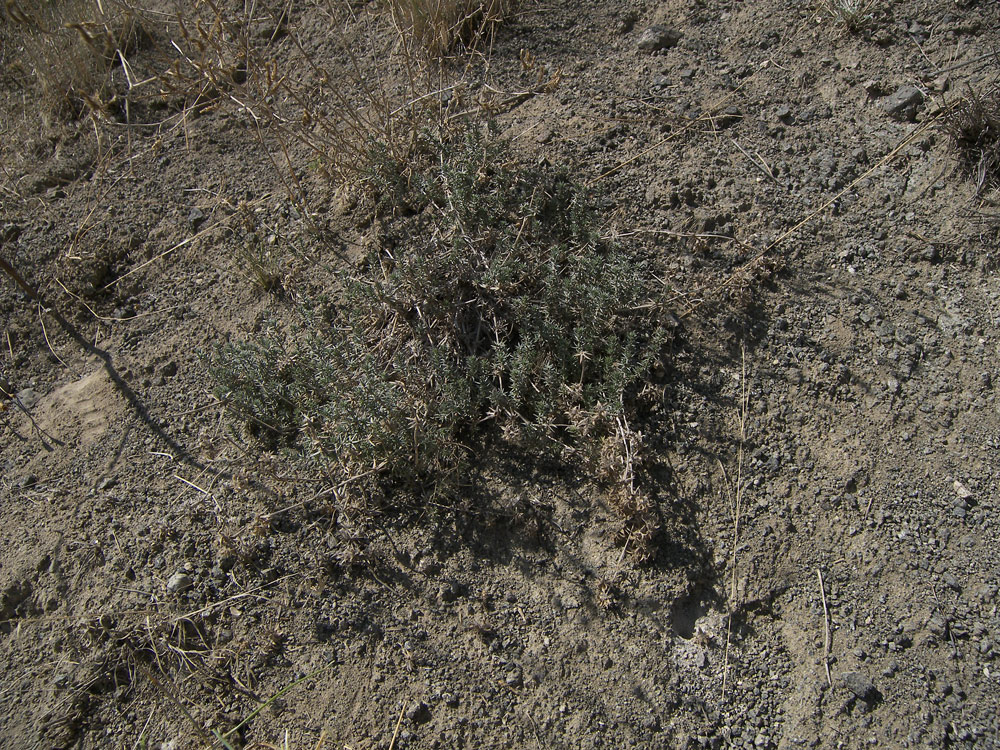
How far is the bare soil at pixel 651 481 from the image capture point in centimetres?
246

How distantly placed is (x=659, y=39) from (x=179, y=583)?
10.8 ft

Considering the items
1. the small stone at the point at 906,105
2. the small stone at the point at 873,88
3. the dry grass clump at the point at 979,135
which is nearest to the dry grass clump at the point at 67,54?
the small stone at the point at 873,88

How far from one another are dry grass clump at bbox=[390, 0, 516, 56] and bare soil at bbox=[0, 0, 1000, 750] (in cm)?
38

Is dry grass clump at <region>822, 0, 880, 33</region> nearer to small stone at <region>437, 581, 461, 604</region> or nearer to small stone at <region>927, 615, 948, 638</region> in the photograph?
small stone at <region>927, 615, 948, 638</region>

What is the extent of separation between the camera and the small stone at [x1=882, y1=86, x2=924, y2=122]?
332 cm

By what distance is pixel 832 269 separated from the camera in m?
3.08

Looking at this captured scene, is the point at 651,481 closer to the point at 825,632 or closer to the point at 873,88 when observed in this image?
the point at 825,632

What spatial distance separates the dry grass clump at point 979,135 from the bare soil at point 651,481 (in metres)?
0.05

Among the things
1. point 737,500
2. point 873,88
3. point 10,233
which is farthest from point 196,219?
point 873,88

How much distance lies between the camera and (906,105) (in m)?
3.33

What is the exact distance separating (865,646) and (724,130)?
7.40 feet

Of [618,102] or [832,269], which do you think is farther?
[618,102]

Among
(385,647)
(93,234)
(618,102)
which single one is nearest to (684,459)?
(385,647)

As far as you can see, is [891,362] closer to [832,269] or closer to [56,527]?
[832,269]
